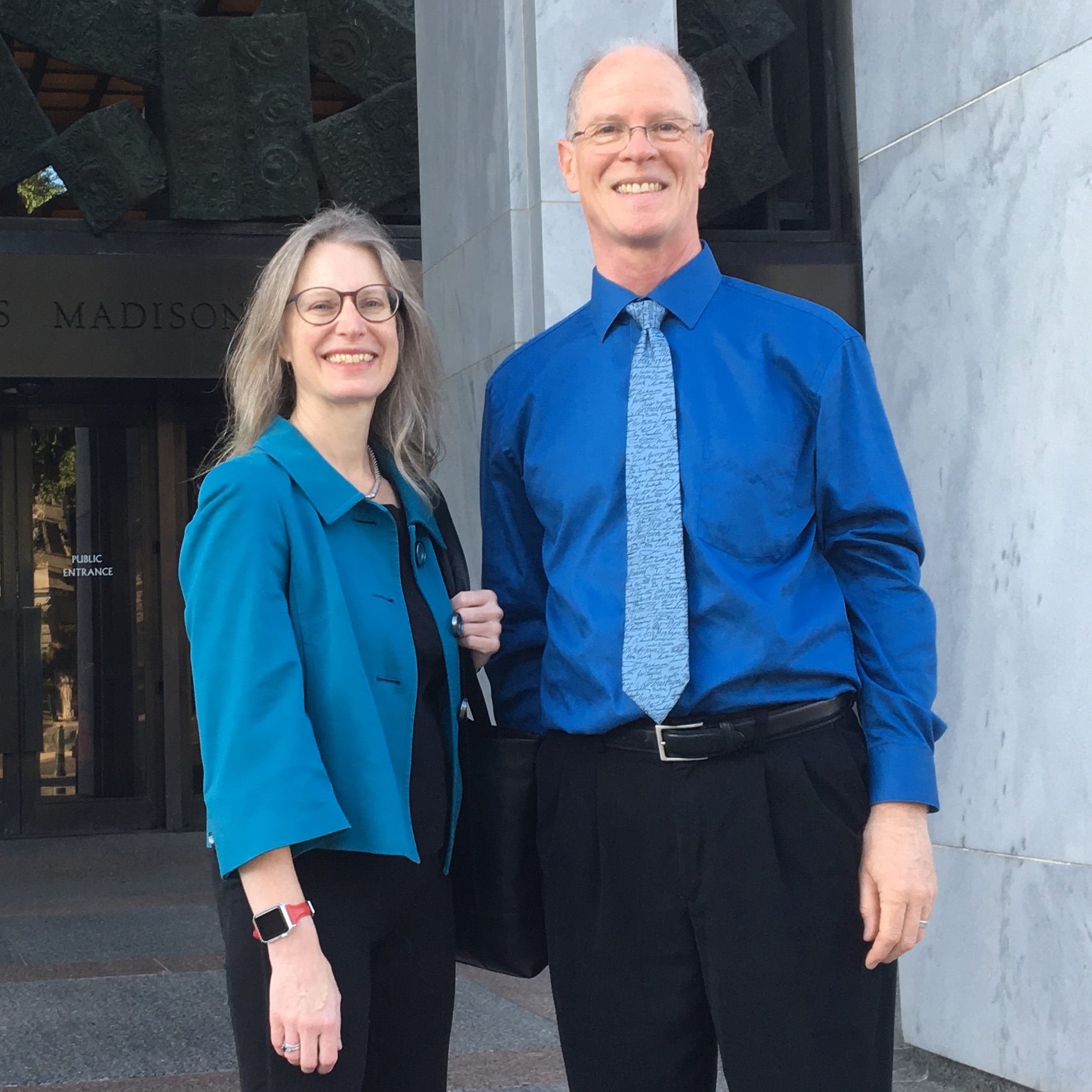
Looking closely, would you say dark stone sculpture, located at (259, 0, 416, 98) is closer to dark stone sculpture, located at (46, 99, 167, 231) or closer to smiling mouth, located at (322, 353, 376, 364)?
dark stone sculpture, located at (46, 99, 167, 231)

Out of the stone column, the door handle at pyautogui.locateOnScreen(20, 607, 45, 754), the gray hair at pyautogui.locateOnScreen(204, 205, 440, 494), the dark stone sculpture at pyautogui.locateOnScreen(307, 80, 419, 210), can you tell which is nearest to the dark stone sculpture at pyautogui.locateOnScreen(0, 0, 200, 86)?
the dark stone sculpture at pyautogui.locateOnScreen(307, 80, 419, 210)

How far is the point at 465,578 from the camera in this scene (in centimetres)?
272

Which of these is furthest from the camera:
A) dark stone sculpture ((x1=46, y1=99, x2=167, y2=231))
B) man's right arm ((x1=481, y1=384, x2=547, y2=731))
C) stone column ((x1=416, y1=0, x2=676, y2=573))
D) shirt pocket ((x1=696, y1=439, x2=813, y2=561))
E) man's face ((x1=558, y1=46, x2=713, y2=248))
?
dark stone sculpture ((x1=46, y1=99, x2=167, y2=231))

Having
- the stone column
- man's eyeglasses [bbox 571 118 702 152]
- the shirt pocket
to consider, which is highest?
the stone column

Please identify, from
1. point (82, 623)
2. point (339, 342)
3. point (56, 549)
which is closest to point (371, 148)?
point (56, 549)

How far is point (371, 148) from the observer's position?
10273 millimetres

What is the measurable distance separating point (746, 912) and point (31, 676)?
958cm

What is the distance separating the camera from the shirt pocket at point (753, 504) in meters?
2.39

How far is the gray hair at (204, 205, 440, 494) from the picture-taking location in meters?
2.55

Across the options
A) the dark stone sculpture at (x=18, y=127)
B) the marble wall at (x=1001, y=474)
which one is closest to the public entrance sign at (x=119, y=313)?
the dark stone sculpture at (x=18, y=127)

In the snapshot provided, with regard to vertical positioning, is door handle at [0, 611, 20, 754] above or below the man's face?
below

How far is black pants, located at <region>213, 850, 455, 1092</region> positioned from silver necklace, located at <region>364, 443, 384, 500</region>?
596 millimetres

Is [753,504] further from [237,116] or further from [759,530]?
[237,116]

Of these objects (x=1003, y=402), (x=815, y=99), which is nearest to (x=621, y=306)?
(x=1003, y=402)
